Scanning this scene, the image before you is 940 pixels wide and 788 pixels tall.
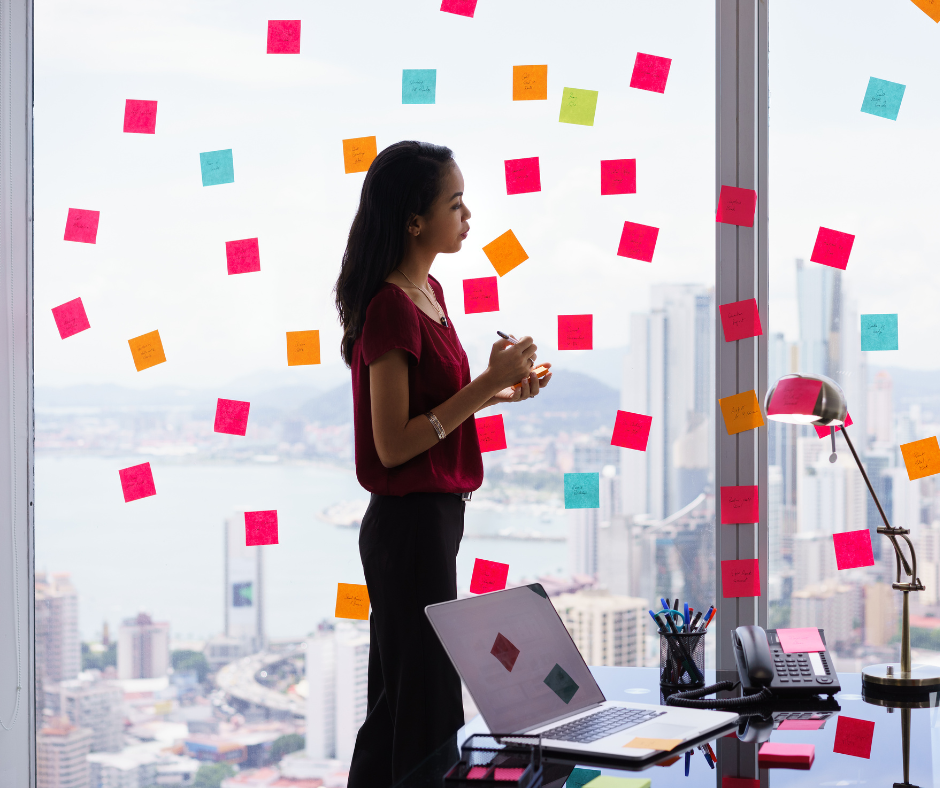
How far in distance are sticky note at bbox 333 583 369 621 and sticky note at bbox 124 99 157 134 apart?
119cm

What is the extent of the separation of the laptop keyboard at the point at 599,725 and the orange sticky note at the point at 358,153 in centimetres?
140

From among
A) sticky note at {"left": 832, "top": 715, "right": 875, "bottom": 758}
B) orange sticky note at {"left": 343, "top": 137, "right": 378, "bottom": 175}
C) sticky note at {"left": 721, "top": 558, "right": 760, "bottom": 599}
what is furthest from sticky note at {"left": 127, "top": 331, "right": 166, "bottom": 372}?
sticky note at {"left": 832, "top": 715, "right": 875, "bottom": 758}

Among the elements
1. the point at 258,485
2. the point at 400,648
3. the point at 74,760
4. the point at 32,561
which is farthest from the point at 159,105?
the point at 74,760

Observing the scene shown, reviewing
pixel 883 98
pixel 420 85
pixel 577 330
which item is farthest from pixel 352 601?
pixel 883 98

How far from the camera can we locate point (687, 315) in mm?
2062

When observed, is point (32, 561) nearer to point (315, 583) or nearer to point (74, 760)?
point (74, 760)

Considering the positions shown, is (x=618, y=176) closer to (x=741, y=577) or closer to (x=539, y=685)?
(x=741, y=577)

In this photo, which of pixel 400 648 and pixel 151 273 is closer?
pixel 400 648

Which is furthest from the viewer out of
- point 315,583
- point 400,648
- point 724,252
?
point 315,583

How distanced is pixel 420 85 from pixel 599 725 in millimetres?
1519

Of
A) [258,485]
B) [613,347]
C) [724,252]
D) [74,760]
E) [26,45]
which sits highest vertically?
[26,45]

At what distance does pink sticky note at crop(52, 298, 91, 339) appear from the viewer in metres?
2.29

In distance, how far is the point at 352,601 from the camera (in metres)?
2.18

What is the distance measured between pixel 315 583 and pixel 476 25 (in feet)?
4.42
